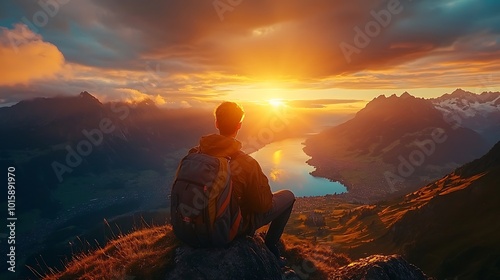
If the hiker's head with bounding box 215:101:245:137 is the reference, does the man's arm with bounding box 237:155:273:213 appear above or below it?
below

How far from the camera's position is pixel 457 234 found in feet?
192

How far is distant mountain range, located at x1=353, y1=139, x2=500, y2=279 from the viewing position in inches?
1736

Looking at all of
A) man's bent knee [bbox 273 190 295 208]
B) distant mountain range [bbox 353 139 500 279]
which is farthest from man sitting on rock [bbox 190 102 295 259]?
distant mountain range [bbox 353 139 500 279]

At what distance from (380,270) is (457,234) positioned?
61888 mm

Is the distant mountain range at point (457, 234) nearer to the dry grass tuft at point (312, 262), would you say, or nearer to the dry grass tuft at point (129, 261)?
the dry grass tuft at point (312, 262)

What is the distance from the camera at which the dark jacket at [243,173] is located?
7.70 m

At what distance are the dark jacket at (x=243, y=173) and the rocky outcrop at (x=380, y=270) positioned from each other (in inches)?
150

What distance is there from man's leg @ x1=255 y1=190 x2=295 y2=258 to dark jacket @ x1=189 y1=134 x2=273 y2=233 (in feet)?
2.89

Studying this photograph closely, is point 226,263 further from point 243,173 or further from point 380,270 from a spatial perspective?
point 380,270

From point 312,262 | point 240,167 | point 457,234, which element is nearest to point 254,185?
point 240,167

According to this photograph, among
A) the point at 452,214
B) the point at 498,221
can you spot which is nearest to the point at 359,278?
the point at 498,221

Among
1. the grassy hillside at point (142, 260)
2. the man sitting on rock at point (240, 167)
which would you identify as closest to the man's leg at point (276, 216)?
the man sitting on rock at point (240, 167)

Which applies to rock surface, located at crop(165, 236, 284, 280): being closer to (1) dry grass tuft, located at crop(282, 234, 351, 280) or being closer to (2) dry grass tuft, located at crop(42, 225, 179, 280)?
(2) dry grass tuft, located at crop(42, 225, 179, 280)

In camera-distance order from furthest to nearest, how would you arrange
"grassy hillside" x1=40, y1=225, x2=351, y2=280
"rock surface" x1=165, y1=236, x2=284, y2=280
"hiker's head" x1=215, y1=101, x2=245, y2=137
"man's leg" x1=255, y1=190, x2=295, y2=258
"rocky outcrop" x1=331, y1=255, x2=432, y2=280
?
"rocky outcrop" x1=331, y1=255, x2=432, y2=280, "man's leg" x1=255, y1=190, x2=295, y2=258, "grassy hillside" x1=40, y1=225, x2=351, y2=280, "hiker's head" x1=215, y1=101, x2=245, y2=137, "rock surface" x1=165, y1=236, x2=284, y2=280
